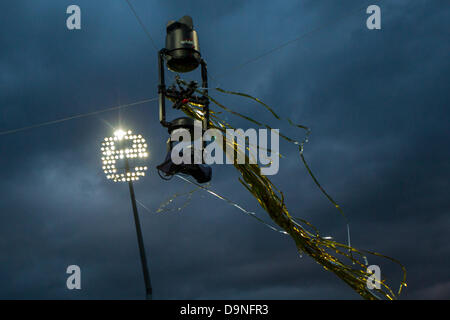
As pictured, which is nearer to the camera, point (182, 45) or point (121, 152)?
point (182, 45)

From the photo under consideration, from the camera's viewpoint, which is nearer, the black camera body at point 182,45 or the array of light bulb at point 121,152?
the black camera body at point 182,45

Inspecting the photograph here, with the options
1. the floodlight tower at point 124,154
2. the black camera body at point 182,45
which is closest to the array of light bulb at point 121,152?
the floodlight tower at point 124,154

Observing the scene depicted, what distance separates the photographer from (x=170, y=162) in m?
2.98

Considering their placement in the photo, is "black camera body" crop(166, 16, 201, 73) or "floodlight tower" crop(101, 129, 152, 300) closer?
"black camera body" crop(166, 16, 201, 73)

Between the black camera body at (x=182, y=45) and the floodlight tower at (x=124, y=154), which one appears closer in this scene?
the black camera body at (x=182, y=45)

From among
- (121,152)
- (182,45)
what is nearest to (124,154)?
(121,152)

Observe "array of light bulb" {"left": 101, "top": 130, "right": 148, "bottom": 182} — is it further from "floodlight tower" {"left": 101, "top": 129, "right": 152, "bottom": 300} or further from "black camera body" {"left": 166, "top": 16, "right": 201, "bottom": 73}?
"black camera body" {"left": 166, "top": 16, "right": 201, "bottom": 73}

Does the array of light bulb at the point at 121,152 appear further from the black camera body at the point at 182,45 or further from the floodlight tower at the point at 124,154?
the black camera body at the point at 182,45

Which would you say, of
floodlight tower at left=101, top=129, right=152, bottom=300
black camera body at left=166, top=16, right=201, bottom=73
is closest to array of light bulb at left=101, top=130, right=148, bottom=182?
floodlight tower at left=101, top=129, right=152, bottom=300

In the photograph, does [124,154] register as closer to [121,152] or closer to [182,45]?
[121,152]

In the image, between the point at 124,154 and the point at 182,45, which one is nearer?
the point at 182,45

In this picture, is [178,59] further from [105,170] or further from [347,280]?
[105,170]
